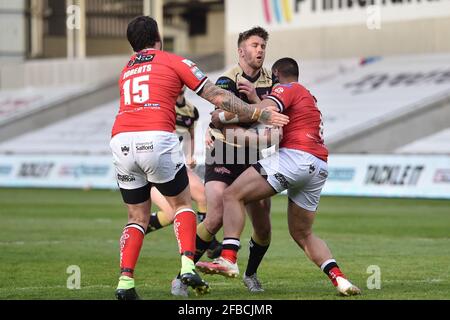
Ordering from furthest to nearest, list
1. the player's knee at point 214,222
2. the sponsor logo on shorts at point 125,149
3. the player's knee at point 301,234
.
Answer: the player's knee at point 214,222 < the player's knee at point 301,234 < the sponsor logo on shorts at point 125,149

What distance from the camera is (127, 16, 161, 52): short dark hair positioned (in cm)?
1001

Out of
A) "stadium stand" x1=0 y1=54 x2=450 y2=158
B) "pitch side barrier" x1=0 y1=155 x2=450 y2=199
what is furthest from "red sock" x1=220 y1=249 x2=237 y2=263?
"stadium stand" x1=0 y1=54 x2=450 y2=158

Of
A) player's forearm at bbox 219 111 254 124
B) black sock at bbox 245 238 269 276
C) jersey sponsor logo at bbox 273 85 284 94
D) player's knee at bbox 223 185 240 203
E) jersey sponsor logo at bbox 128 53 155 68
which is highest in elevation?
jersey sponsor logo at bbox 128 53 155 68

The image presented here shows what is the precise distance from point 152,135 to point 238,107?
78cm

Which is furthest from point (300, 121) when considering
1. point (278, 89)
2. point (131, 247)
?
point (131, 247)

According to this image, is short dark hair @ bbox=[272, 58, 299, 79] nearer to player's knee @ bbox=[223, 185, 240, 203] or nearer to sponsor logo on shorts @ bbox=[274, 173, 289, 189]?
sponsor logo on shorts @ bbox=[274, 173, 289, 189]

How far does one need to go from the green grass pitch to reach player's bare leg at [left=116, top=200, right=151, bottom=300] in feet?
1.58

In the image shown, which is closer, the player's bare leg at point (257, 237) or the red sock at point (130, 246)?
the red sock at point (130, 246)

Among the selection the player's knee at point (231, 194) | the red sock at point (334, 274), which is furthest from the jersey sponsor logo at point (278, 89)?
the red sock at point (334, 274)

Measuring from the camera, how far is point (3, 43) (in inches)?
1986

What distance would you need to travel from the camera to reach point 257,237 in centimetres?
1116

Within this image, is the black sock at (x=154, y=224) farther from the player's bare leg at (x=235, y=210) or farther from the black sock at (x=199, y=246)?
the player's bare leg at (x=235, y=210)

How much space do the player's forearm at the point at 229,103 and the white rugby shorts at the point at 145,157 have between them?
0.46 meters

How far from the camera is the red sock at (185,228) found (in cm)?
1009
